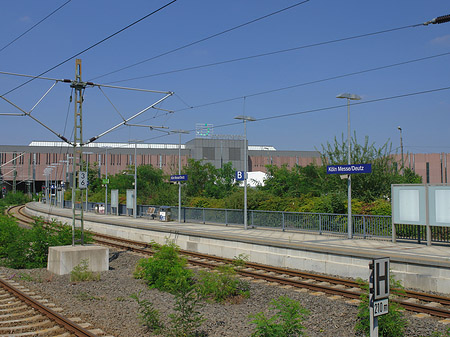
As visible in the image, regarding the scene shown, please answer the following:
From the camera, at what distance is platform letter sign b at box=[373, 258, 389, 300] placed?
5.71m

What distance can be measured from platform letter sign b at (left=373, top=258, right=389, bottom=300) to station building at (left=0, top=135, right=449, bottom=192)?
8411 cm

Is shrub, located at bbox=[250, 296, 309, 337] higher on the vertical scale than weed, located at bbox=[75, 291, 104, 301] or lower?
higher

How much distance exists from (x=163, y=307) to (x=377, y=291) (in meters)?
6.45

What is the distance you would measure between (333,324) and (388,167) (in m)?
23.8

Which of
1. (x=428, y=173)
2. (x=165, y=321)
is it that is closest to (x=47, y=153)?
(x=428, y=173)

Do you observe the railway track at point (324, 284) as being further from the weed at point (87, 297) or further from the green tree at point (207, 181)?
the green tree at point (207, 181)

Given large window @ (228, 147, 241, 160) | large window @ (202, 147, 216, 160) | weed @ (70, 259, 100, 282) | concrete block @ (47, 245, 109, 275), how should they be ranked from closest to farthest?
1. weed @ (70, 259, 100, 282)
2. concrete block @ (47, 245, 109, 275)
3. large window @ (202, 147, 216, 160)
4. large window @ (228, 147, 241, 160)

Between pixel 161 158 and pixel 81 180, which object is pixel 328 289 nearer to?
pixel 81 180

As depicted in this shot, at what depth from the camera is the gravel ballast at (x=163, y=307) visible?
9172 millimetres

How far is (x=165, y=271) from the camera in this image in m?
13.7

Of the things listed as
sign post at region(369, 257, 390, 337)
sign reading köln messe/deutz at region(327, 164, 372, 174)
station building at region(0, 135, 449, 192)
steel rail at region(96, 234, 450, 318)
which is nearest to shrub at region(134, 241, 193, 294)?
steel rail at region(96, 234, 450, 318)

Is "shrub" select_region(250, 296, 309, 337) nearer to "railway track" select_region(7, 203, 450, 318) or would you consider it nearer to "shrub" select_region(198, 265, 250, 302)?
"railway track" select_region(7, 203, 450, 318)

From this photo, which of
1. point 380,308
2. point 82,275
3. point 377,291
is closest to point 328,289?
point 82,275

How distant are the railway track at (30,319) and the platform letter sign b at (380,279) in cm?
507
